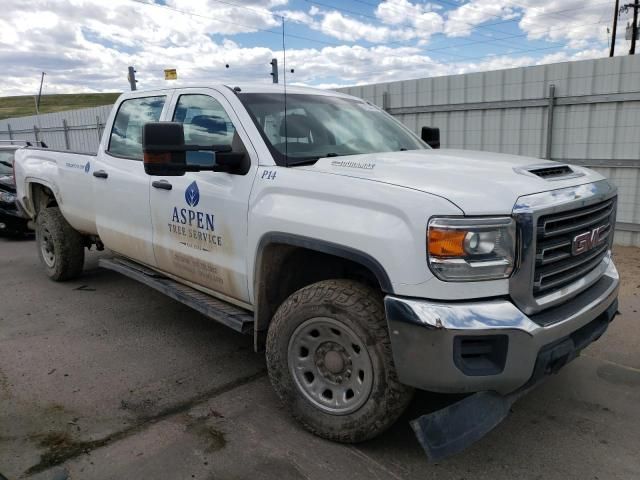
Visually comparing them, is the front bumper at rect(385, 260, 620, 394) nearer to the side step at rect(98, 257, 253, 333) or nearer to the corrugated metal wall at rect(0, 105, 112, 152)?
the side step at rect(98, 257, 253, 333)

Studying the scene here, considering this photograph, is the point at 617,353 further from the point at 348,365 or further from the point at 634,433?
the point at 348,365

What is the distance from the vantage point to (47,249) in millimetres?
6355

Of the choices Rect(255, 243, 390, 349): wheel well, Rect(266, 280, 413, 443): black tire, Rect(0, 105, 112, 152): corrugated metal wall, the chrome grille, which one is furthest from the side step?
Rect(0, 105, 112, 152): corrugated metal wall

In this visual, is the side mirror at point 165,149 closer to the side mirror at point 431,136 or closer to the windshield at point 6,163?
the side mirror at point 431,136

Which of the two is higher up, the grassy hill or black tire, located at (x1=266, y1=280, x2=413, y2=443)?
the grassy hill

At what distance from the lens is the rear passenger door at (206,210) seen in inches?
134

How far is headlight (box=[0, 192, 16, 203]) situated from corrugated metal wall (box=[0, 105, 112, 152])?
274 inches

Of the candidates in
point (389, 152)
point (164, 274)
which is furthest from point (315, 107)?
point (164, 274)

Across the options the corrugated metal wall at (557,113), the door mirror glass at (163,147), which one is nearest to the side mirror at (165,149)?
the door mirror glass at (163,147)

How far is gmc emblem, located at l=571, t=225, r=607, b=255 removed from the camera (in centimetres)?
273

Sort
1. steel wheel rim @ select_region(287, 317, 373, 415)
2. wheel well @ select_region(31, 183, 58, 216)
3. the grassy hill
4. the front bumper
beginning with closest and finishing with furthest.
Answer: the front bumper → steel wheel rim @ select_region(287, 317, 373, 415) → wheel well @ select_region(31, 183, 58, 216) → the grassy hill

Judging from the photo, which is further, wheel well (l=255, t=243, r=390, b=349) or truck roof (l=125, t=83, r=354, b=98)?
truck roof (l=125, t=83, r=354, b=98)

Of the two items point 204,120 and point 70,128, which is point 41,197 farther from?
point 70,128

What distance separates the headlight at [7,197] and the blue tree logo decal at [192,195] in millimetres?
6974
